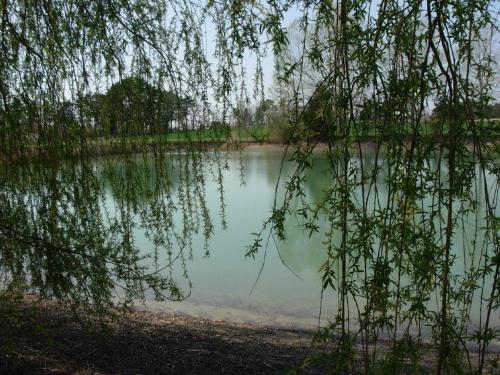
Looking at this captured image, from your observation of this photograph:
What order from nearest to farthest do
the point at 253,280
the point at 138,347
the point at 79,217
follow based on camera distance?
1. the point at 79,217
2. the point at 138,347
3. the point at 253,280

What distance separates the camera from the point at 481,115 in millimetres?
1266

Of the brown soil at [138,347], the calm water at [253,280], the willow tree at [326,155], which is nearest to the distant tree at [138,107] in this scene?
the willow tree at [326,155]

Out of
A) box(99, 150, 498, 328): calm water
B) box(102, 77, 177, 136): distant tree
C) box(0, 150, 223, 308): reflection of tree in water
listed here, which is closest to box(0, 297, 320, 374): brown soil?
box(0, 150, 223, 308): reflection of tree in water

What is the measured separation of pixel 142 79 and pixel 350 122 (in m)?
1.32

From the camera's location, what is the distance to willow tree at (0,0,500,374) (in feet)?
4.20

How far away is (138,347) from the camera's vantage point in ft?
10.4

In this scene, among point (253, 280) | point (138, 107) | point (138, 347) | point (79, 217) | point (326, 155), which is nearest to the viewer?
point (326, 155)

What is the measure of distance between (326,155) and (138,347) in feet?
7.42

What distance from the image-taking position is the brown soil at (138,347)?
252cm

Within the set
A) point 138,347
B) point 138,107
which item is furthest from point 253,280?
point 138,107

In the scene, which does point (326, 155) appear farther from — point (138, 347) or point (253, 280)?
point (253, 280)

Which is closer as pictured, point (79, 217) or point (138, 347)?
point (79, 217)

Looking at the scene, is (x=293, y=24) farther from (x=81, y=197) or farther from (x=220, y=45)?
(x=81, y=197)

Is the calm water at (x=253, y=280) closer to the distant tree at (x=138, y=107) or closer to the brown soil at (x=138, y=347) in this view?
the brown soil at (x=138, y=347)
